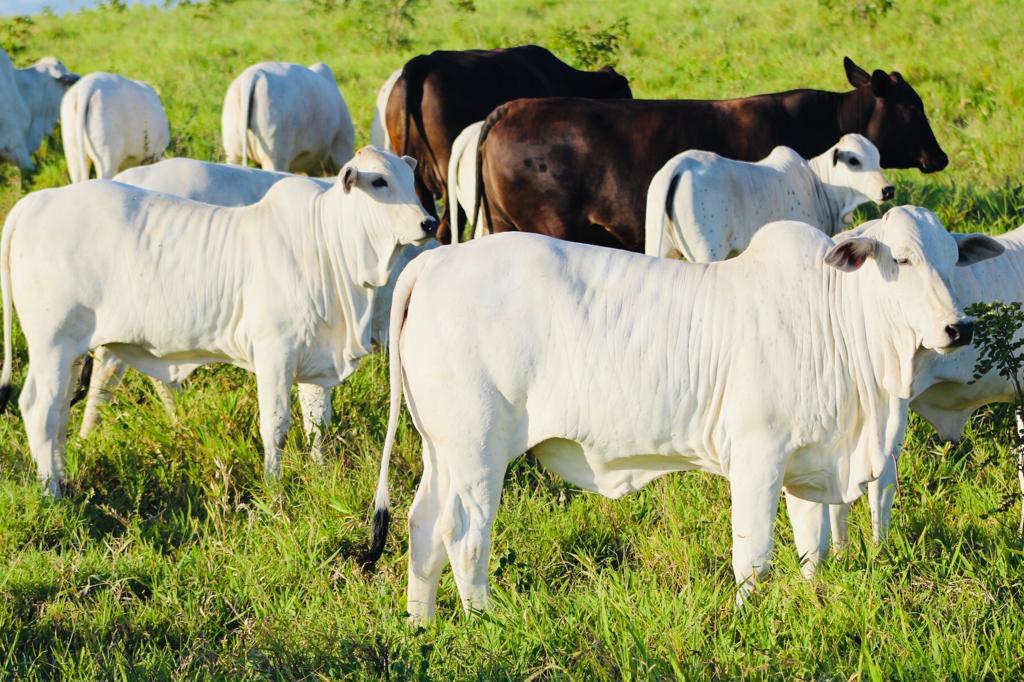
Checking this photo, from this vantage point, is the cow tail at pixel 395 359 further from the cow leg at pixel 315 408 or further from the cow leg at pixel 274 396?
the cow leg at pixel 315 408

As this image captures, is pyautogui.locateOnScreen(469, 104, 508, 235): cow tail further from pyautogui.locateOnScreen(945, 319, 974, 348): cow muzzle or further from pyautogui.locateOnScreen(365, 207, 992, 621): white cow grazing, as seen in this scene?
pyautogui.locateOnScreen(945, 319, 974, 348): cow muzzle

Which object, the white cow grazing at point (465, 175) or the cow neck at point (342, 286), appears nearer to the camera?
the cow neck at point (342, 286)

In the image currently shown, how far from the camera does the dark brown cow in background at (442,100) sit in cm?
916

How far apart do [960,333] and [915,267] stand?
0.27m

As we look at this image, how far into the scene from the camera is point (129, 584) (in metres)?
4.64

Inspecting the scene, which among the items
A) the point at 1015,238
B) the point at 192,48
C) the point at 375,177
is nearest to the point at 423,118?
the point at 375,177

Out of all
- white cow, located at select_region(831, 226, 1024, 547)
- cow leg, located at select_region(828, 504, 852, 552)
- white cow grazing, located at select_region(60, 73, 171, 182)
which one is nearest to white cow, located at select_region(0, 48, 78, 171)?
white cow grazing, located at select_region(60, 73, 171, 182)

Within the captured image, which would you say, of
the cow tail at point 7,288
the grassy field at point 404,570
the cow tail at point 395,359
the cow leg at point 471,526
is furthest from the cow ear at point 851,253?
the cow tail at point 7,288

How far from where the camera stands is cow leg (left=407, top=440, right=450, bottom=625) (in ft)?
13.8

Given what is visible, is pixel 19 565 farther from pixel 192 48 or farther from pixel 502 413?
pixel 192 48

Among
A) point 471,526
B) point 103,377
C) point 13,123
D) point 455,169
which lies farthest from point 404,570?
point 13,123

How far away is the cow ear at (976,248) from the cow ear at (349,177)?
7.99ft

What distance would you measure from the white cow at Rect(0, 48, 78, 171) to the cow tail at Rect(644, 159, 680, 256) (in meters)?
7.09

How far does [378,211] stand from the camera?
5.57 metres
